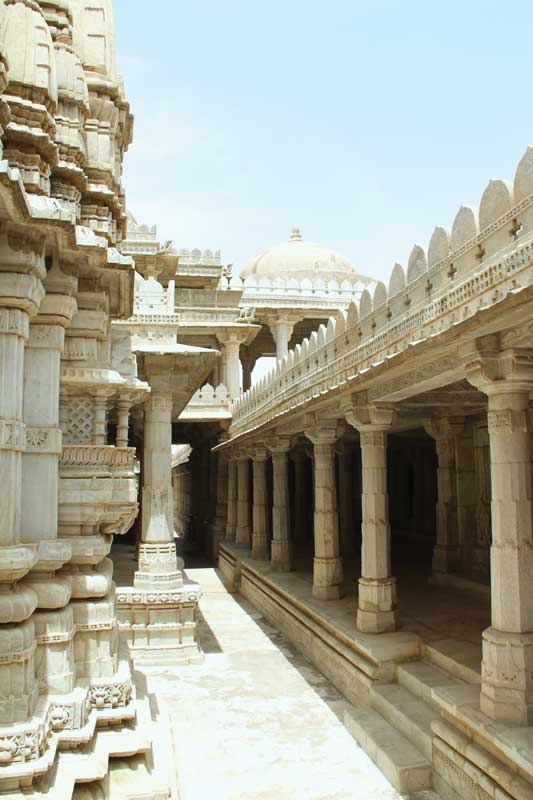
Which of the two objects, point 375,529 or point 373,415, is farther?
point 375,529

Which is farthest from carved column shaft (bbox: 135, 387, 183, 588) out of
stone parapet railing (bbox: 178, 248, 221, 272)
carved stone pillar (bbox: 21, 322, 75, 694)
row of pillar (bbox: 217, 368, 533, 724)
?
stone parapet railing (bbox: 178, 248, 221, 272)

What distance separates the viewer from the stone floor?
23.0ft

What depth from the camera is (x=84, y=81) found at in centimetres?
654

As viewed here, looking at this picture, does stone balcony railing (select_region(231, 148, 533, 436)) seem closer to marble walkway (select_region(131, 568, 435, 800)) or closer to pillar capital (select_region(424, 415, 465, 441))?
pillar capital (select_region(424, 415, 465, 441))

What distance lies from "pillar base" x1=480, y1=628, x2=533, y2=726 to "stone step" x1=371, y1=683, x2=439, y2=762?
3.39 ft

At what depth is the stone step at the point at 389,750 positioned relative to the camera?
22.6 feet

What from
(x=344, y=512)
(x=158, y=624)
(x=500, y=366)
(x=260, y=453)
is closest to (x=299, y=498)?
(x=344, y=512)

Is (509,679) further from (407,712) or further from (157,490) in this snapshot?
(157,490)

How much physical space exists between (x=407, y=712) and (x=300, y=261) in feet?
91.8

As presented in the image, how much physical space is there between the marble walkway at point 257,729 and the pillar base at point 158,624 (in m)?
0.36

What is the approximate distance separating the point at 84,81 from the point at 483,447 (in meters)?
9.57

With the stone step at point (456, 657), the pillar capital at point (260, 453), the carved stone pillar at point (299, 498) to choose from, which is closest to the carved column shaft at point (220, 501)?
the carved stone pillar at point (299, 498)

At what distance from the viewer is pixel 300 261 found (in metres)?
34.1

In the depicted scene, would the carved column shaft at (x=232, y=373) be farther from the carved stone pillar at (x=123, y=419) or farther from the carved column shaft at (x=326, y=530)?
the carved stone pillar at (x=123, y=419)
